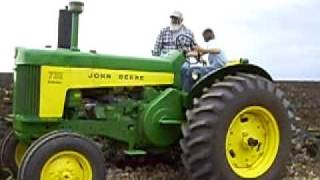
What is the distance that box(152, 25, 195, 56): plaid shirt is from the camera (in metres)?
9.55

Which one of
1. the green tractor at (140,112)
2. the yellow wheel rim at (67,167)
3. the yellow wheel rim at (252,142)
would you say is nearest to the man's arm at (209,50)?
the green tractor at (140,112)

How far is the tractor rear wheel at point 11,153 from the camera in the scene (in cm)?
877

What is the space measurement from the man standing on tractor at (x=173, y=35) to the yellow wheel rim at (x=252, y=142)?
1397 mm

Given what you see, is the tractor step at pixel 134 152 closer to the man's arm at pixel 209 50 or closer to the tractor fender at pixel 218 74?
the tractor fender at pixel 218 74

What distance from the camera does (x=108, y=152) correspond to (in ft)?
30.8

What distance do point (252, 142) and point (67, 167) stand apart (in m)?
2.16

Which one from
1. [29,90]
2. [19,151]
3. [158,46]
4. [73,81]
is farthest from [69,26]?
[158,46]

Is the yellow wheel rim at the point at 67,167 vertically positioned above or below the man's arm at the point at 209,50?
below

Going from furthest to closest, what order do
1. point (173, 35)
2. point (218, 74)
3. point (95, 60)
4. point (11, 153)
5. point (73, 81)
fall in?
point (173, 35) → point (11, 153) → point (218, 74) → point (95, 60) → point (73, 81)

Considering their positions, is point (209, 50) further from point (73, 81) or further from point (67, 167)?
point (67, 167)

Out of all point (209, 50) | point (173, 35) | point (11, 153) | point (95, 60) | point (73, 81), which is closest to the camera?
point (73, 81)

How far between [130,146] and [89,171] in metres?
1.09

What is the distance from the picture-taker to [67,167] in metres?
7.43

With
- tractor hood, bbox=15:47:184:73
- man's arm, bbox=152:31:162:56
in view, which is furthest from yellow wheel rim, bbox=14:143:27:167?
man's arm, bbox=152:31:162:56
